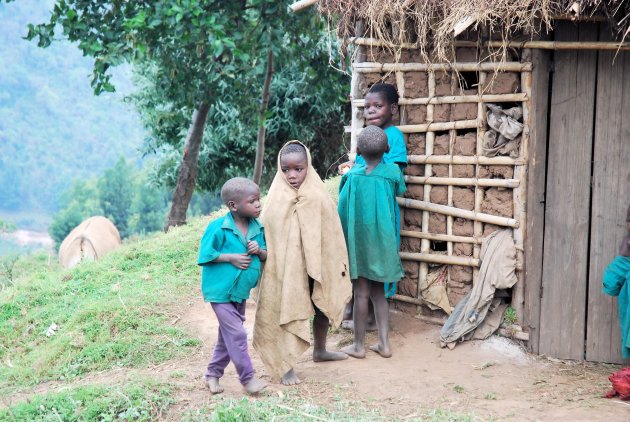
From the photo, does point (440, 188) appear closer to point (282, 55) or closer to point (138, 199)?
point (282, 55)

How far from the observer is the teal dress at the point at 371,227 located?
5.55 meters

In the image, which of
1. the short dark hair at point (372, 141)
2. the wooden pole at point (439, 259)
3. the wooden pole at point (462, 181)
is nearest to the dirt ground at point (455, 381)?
the wooden pole at point (439, 259)

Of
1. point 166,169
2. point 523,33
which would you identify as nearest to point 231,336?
point 523,33

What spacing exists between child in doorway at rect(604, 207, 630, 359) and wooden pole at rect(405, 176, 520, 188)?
87 cm

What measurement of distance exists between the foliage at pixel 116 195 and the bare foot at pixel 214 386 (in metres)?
29.5

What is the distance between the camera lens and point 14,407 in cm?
493

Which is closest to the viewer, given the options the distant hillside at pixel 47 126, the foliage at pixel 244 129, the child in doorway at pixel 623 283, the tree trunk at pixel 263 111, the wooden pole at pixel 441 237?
the child in doorway at pixel 623 283

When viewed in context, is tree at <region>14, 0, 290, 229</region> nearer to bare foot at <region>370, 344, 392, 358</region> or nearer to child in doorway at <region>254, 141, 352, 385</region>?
child in doorway at <region>254, 141, 352, 385</region>

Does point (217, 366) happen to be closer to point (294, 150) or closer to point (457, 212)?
point (294, 150)

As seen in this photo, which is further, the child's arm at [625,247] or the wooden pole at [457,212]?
the wooden pole at [457,212]

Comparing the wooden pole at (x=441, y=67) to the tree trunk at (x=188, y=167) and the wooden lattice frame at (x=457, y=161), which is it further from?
the tree trunk at (x=188, y=167)

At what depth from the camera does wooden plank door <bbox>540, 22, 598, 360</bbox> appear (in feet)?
18.1

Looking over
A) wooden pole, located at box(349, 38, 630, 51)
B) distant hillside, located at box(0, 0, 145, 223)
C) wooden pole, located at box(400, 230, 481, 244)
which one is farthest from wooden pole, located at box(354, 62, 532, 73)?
distant hillside, located at box(0, 0, 145, 223)

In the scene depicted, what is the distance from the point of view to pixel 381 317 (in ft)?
18.5
